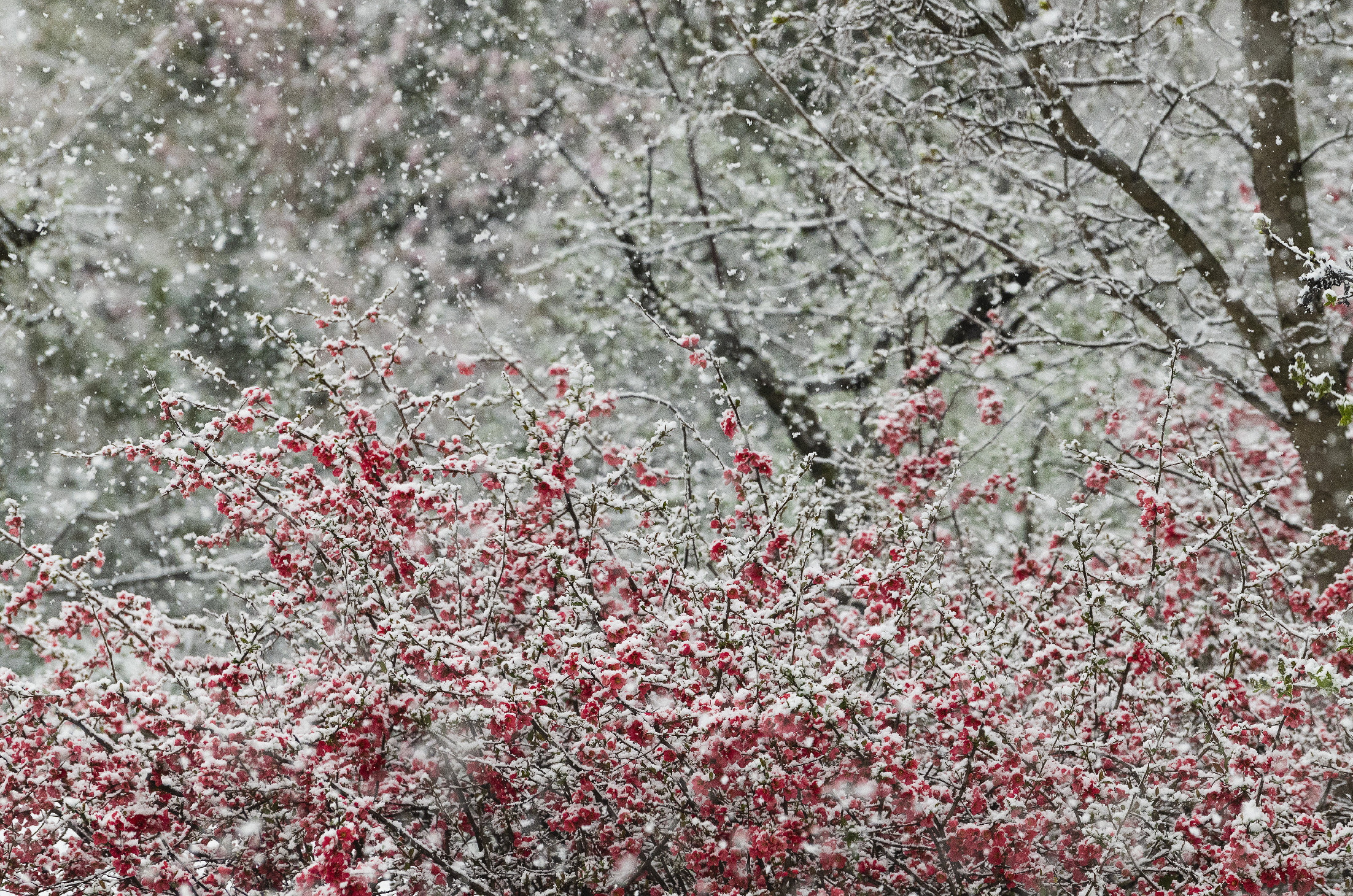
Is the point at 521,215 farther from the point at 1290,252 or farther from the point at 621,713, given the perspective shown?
the point at 621,713

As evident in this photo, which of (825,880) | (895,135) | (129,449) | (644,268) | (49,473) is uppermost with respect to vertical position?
(895,135)

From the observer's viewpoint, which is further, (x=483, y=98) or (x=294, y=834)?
(x=483, y=98)

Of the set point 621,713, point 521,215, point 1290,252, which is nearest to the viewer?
point 621,713

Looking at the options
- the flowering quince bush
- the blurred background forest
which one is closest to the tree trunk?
the flowering quince bush

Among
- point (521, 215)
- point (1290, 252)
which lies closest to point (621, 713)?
point (1290, 252)

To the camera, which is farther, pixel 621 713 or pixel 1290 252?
pixel 1290 252

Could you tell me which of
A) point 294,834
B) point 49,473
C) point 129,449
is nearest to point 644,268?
point 129,449

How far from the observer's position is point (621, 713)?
10.2 feet

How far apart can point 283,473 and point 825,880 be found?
225 centimetres

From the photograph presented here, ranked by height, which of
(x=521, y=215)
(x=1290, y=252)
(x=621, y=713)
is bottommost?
(x=621, y=713)

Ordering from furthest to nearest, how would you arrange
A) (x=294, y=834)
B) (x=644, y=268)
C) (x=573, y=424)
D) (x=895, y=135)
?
(x=895, y=135), (x=644, y=268), (x=573, y=424), (x=294, y=834)

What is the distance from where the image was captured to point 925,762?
131 inches

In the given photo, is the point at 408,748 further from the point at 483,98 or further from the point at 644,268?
the point at 483,98

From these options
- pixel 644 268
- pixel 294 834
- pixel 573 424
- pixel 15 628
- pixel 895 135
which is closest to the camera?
pixel 294 834
